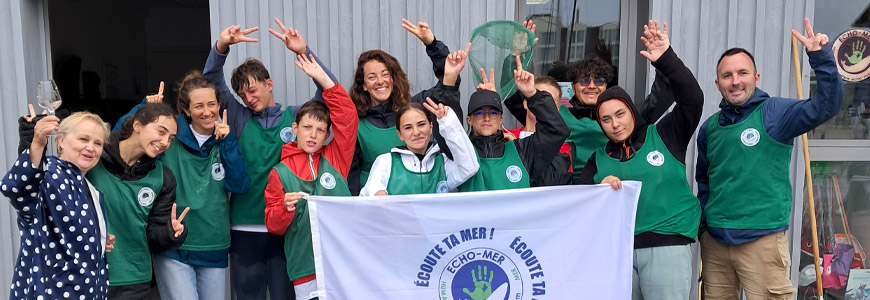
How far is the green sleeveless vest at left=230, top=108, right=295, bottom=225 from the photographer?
3107 mm

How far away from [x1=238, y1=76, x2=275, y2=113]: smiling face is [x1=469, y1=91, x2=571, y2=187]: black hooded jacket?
1.16 meters

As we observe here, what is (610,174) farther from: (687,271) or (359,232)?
(359,232)

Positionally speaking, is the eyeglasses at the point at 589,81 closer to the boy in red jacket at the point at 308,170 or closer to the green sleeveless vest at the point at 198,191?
the boy in red jacket at the point at 308,170

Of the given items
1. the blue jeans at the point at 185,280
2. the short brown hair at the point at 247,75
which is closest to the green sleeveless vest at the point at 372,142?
the short brown hair at the point at 247,75

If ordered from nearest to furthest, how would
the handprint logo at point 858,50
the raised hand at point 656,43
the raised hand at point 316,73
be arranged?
the raised hand at point 656,43
the raised hand at point 316,73
the handprint logo at point 858,50

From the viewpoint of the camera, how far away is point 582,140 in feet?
10.9

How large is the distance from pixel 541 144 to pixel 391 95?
0.89m

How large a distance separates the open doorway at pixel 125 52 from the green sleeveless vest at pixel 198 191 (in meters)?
1.48

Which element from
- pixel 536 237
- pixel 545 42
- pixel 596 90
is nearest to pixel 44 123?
pixel 536 237

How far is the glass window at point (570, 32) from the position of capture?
4082 mm

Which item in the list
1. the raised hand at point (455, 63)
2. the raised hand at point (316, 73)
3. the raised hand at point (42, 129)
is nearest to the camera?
the raised hand at point (42, 129)

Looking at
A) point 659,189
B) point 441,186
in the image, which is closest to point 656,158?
point 659,189

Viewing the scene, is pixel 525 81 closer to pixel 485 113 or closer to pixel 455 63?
pixel 485 113

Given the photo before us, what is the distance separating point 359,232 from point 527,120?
49.8 inches
